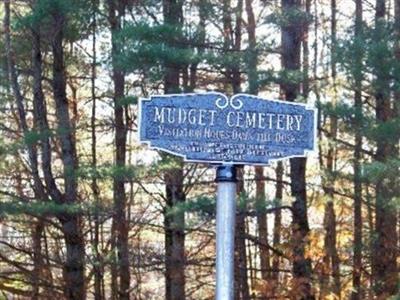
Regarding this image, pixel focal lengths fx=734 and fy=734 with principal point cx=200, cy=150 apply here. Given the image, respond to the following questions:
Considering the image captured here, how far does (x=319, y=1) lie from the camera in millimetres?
12781

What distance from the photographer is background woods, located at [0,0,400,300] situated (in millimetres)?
7660

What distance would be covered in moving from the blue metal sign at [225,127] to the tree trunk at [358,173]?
3.12m

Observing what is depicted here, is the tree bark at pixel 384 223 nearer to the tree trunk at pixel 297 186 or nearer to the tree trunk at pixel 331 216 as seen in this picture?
the tree trunk at pixel 331 216

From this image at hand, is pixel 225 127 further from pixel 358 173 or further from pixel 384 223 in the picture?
pixel 384 223

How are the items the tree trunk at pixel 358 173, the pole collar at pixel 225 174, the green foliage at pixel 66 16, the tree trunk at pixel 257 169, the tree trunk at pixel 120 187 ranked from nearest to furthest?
the pole collar at pixel 225 174 → the tree trunk at pixel 358 173 → the tree trunk at pixel 257 169 → the green foliage at pixel 66 16 → the tree trunk at pixel 120 187

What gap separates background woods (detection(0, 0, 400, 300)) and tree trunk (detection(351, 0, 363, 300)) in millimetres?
29

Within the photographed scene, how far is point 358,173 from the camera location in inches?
311

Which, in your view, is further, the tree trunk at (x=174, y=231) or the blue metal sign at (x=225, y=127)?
the tree trunk at (x=174, y=231)

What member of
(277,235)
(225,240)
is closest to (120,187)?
(277,235)

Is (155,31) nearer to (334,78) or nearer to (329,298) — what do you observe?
(334,78)

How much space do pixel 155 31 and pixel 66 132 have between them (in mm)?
2582

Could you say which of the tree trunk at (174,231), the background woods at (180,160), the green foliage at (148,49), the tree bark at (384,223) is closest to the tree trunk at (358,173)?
the background woods at (180,160)

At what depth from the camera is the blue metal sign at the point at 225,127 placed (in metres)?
4.19

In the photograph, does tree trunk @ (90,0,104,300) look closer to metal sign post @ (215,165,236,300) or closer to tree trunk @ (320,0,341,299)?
tree trunk @ (320,0,341,299)
